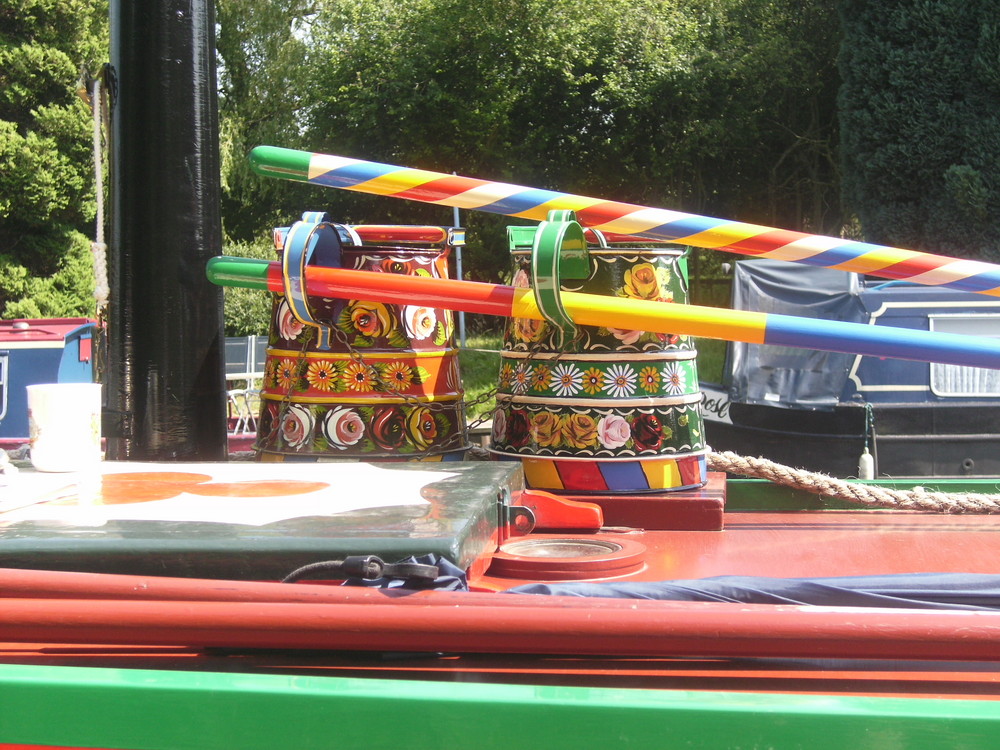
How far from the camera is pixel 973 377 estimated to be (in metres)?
6.42

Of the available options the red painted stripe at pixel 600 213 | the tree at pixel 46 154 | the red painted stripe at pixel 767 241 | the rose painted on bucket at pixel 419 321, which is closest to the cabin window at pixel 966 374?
the red painted stripe at pixel 767 241

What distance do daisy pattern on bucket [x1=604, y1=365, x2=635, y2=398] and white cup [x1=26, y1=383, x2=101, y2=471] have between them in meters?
0.88

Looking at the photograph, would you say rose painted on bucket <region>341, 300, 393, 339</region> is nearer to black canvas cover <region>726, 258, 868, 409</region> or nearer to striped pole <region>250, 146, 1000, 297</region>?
striped pole <region>250, 146, 1000, 297</region>

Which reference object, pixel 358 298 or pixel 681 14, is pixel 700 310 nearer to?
pixel 358 298

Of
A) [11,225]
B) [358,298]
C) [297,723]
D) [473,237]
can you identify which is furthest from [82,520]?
[473,237]

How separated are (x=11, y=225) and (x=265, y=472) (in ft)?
40.7

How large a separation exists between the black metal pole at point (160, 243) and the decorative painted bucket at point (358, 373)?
24 cm

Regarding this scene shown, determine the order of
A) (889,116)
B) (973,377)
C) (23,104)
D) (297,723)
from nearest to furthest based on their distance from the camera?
(297,723) → (973,377) → (889,116) → (23,104)

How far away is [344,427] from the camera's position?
1921 mm

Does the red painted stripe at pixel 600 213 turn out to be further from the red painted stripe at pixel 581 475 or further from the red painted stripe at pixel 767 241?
the red painted stripe at pixel 581 475

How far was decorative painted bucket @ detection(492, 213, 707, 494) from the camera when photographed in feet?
6.20

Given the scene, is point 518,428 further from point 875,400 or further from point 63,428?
point 875,400

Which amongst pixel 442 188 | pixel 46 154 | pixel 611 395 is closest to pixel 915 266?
pixel 611 395

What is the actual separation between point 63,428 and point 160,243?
56 centimetres
